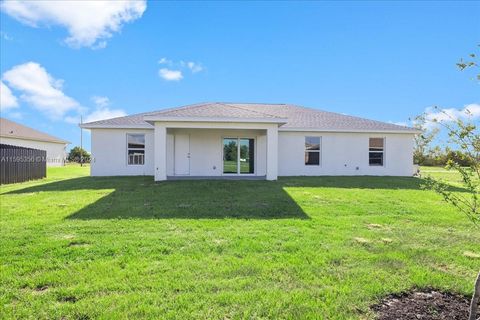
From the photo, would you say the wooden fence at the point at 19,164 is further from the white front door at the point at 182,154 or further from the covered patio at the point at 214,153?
the white front door at the point at 182,154

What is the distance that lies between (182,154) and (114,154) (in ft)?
12.8

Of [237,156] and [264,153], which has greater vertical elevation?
[264,153]

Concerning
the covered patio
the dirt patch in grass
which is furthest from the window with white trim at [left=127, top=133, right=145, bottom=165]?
the dirt patch in grass

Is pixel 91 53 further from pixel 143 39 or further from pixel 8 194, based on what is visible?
pixel 8 194

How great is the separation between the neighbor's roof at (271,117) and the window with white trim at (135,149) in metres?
0.68

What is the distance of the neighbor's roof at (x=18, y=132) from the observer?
112 feet

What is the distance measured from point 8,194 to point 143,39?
30.2ft

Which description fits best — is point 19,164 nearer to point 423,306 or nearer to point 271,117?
point 271,117

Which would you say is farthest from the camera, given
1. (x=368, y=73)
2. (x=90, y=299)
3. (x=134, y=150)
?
(x=134, y=150)

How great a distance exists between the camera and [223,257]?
476cm

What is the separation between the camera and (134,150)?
1800cm

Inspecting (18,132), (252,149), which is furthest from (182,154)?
(18,132)

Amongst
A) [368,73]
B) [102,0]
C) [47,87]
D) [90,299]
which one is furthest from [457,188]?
[47,87]

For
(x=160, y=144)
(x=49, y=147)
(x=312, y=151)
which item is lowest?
(x=312, y=151)
